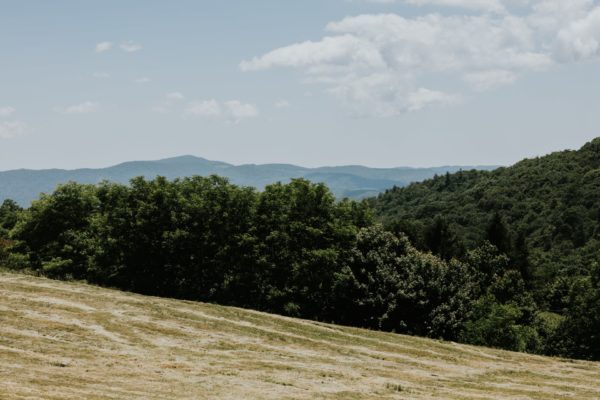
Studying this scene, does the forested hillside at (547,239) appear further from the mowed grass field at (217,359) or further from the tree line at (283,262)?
the mowed grass field at (217,359)

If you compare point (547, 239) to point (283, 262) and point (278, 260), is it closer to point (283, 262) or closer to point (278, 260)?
point (283, 262)

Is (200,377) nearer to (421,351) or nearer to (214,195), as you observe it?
(421,351)

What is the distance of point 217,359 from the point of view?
31984 mm

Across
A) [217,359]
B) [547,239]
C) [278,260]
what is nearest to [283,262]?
[278,260]

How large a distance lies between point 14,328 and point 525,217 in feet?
589

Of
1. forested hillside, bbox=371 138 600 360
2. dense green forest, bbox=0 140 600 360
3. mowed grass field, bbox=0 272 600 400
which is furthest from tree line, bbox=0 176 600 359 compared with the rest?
forested hillside, bbox=371 138 600 360

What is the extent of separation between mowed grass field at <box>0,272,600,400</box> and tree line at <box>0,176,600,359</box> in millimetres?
17290

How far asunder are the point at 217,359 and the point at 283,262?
44.6 meters

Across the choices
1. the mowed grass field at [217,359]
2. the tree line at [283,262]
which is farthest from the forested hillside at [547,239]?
the mowed grass field at [217,359]

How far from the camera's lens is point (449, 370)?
120 feet

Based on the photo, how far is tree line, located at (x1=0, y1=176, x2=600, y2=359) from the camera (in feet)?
218

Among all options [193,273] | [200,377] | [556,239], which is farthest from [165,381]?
[556,239]

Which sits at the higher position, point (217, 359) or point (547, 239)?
point (547, 239)

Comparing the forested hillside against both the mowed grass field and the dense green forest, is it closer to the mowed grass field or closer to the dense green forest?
the dense green forest
